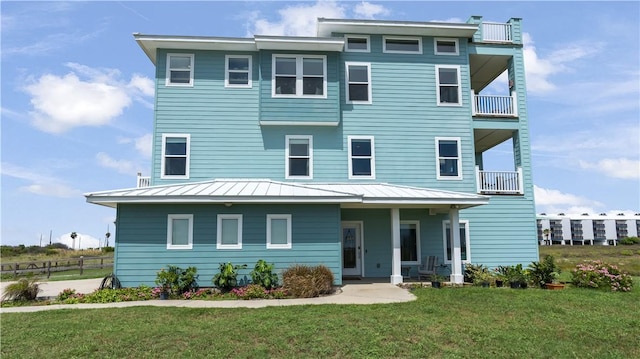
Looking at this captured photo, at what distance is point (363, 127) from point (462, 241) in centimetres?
580

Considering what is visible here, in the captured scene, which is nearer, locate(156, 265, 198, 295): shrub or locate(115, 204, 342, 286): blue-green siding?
locate(156, 265, 198, 295): shrub

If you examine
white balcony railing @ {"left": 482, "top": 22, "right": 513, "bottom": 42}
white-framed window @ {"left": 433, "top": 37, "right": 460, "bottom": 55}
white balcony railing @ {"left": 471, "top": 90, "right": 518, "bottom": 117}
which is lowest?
white balcony railing @ {"left": 471, "top": 90, "right": 518, "bottom": 117}

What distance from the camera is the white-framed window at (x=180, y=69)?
16.6m

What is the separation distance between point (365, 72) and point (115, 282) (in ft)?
38.0

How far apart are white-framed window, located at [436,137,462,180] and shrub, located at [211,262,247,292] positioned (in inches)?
343

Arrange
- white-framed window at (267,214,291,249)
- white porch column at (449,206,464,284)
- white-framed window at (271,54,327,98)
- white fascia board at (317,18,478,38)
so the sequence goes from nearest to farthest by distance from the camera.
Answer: white-framed window at (267,214,291,249) < white porch column at (449,206,464,284) < white-framed window at (271,54,327,98) < white fascia board at (317,18,478,38)

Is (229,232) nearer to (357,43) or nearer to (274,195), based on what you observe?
(274,195)

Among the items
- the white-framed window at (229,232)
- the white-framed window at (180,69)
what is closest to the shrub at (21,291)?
the white-framed window at (229,232)

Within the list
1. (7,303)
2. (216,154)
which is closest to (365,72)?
(216,154)

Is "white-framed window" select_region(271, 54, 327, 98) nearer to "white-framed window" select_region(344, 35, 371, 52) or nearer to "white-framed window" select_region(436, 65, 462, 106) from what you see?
"white-framed window" select_region(344, 35, 371, 52)

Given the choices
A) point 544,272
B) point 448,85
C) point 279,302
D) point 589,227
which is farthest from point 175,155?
point 589,227

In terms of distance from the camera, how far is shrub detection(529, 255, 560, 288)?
13.5 metres

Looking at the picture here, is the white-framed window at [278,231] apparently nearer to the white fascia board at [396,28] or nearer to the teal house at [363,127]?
the teal house at [363,127]

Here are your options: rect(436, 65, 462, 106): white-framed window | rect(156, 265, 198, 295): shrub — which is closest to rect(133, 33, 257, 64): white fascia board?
rect(436, 65, 462, 106): white-framed window
